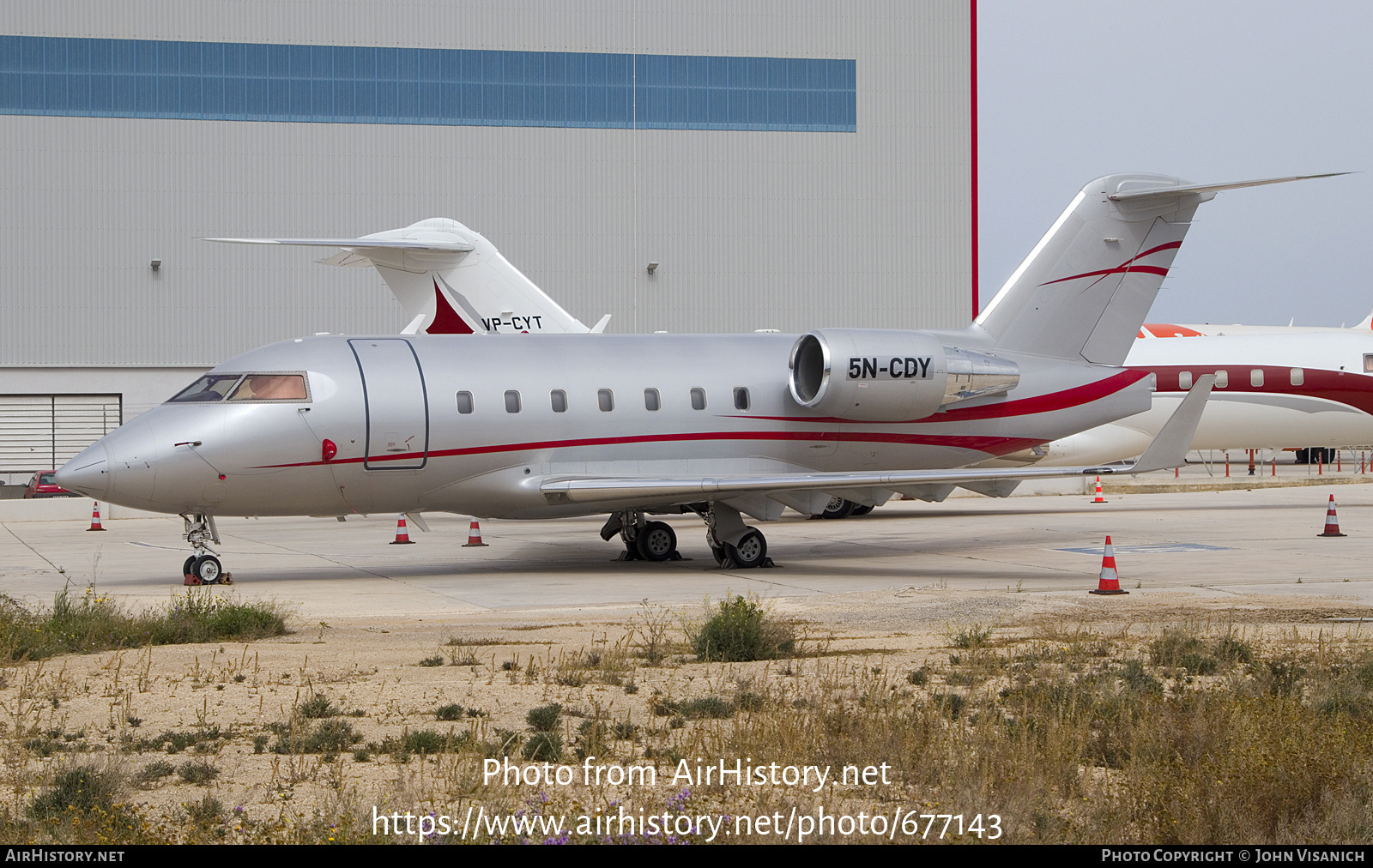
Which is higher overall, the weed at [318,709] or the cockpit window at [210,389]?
the cockpit window at [210,389]

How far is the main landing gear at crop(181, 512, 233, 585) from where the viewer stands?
16.5 meters

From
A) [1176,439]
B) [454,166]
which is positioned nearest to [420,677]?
[1176,439]

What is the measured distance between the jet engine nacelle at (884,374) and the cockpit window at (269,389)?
267 inches

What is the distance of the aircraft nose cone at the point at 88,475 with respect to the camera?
15453 millimetres

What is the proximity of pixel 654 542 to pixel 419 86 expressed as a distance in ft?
78.8

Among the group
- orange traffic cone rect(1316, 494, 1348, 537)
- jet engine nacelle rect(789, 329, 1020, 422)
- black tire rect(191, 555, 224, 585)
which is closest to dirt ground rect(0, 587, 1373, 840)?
black tire rect(191, 555, 224, 585)

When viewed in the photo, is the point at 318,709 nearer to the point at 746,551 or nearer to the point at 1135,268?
the point at 746,551

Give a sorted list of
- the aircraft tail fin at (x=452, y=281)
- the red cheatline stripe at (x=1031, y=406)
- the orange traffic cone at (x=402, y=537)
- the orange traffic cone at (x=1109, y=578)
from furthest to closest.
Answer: the aircraft tail fin at (x=452, y=281), the orange traffic cone at (x=402, y=537), the red cheatline stripe at (x=1031, y=406), the orange traffic cone at (x=1109, y=578)

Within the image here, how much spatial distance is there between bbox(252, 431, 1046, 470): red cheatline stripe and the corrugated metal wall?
21285mm

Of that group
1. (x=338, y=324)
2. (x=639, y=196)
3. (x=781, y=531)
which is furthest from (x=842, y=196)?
(x=781, y=531)

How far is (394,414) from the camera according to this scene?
16.8 m

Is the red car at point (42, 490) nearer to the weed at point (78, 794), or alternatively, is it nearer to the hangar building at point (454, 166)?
the hangar building at point (454, 166)

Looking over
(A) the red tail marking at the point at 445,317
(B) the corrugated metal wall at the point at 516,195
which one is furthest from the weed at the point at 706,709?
(B) the corrugated metal wall at the point at 516,195

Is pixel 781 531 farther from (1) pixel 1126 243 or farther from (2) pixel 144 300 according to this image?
(2) pixel 144 300
